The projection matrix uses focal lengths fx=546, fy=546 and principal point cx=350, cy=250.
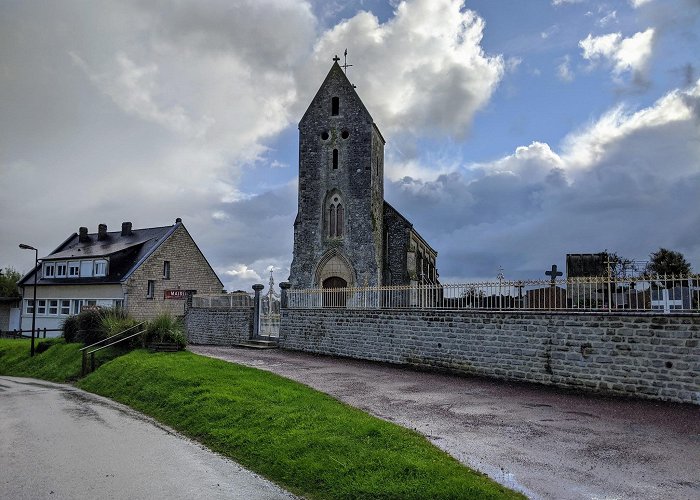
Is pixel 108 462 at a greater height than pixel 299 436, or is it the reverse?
pixel 299 436

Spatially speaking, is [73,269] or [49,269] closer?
[73,269]

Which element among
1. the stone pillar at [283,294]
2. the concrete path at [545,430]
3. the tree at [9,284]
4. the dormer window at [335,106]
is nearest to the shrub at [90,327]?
the stone pillar at [283,294]

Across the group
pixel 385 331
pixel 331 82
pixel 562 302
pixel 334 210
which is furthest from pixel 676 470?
pixel 331 82

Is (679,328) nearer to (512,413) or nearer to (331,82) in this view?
(512,413)

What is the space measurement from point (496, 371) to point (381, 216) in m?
16.6

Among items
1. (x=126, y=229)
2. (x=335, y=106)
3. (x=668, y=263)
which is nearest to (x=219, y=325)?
(x=335, y=106)

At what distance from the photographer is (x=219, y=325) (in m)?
28.8

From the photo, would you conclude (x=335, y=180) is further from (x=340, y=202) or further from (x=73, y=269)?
(x=73, y=269)

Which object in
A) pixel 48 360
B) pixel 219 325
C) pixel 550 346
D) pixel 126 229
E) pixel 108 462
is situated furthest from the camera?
pixel 126 229

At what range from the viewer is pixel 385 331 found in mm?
19609

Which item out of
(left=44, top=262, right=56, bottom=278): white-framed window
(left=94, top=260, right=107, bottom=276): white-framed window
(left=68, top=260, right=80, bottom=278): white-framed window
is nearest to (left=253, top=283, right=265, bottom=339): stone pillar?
(left=94, top=260, right=107, bottom=276): white-framed window

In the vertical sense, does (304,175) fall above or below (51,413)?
above

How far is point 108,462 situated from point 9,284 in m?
62.5

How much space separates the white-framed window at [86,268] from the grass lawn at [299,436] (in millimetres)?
27456
